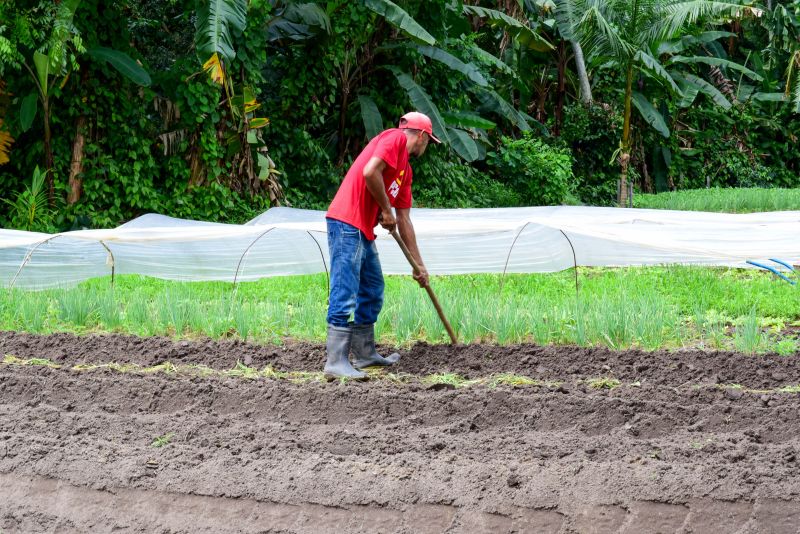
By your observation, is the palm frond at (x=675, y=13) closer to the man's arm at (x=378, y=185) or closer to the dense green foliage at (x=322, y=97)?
the dense green foliage at (x=322, y=97)

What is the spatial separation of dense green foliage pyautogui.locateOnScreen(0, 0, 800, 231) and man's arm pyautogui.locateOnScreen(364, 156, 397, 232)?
469cm

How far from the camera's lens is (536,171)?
13039 millimetres

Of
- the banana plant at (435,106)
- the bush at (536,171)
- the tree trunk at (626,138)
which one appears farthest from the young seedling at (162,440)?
the bush at (536,171)

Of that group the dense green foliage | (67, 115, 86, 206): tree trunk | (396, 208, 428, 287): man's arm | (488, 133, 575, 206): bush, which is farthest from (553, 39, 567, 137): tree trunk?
(396, 208, 428, 287): man's arm

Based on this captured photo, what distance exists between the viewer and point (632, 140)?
16.9 meters

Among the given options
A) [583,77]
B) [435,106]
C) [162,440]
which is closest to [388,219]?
[162,440]

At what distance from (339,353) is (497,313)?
124 cm

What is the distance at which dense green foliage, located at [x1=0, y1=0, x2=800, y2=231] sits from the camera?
9734 millimetres

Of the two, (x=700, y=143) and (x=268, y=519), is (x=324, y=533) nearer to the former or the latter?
(x=268, y=519)

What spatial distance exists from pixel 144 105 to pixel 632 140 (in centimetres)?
956

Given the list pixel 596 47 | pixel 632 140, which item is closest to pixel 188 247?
pixel 596 47

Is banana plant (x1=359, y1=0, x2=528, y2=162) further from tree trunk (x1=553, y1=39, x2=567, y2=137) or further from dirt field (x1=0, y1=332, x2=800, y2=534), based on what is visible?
dirt field (x1=0, y1=332, x2=800, y2=534)

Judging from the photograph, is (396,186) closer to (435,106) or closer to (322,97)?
(435,106)

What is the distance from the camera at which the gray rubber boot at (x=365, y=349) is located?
4.83 meters
